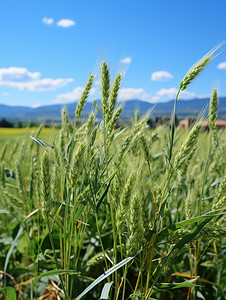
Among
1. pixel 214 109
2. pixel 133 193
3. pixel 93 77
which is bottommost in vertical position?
pixel 133 193

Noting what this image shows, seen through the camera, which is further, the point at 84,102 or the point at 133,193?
the point at 84,102

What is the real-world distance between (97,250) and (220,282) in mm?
687

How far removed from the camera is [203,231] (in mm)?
887

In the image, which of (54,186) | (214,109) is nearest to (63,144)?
(54,186)

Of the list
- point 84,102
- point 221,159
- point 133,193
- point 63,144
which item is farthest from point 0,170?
point 221,159

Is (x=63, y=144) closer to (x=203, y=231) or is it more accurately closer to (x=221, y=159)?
(x=203, y=231)

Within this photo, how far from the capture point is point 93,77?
1.14 meters

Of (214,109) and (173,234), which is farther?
(214,109)

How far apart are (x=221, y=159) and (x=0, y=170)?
1412 mm

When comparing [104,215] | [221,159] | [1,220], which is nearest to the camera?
[104,215]

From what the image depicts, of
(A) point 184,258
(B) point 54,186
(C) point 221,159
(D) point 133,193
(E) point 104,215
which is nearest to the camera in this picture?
(D) point 133,193

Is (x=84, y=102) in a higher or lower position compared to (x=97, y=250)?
higher

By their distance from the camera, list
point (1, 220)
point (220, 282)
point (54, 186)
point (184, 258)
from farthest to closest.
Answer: point (1, 220)
point (184, 258)
point (220, 282)
point (54, 186)

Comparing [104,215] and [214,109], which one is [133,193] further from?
[104,215]
